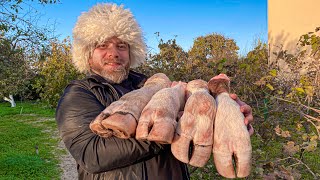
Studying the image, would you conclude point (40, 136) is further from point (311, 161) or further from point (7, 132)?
point (311, 161)

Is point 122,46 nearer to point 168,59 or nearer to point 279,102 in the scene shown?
point 279,102

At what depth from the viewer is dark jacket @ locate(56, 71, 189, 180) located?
1.54 m

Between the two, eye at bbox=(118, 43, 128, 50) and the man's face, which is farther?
eye at bbox=(118, 43, 128, 50)

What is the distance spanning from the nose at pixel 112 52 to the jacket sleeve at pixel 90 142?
1.21ft

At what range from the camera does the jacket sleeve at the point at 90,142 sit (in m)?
1.52

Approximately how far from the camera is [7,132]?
13.5 metres

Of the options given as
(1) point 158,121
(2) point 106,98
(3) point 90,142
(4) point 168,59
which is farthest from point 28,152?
(1) point 158,121

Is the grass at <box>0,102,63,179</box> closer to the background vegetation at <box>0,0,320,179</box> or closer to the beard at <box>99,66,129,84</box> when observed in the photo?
the background vegetation at <box>0,0,320,179</box>

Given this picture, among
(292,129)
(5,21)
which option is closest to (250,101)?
(292,129)

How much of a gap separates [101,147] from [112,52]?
2.69 feet

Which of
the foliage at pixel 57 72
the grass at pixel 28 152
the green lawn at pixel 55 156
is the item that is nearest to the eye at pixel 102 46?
the green lawn at pixel 55 156

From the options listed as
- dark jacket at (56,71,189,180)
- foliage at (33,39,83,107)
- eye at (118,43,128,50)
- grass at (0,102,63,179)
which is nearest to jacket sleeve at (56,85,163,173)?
dark jacket at (56,71,189,180)

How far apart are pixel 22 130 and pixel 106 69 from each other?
13.3 m

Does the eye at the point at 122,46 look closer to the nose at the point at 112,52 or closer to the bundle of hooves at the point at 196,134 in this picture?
the nose at the point at 112,52
